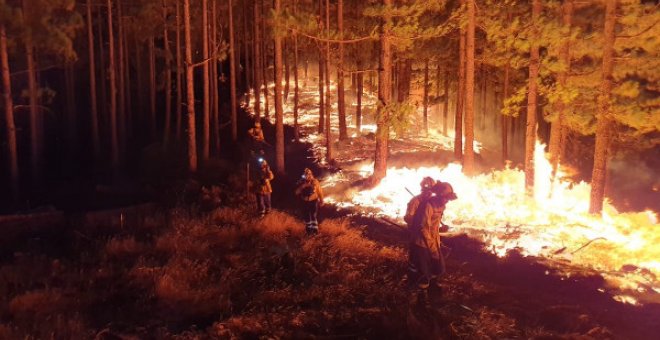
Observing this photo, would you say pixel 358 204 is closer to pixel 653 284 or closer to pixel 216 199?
pixel 216 199

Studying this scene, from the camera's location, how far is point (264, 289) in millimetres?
8383

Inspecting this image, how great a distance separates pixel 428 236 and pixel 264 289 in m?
2.88

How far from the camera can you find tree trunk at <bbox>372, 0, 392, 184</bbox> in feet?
57.0

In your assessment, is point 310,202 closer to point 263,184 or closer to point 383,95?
Result: point 263,184

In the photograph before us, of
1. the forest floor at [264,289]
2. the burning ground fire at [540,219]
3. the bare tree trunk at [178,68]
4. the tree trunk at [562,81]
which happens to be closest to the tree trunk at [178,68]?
the bare tree trunk at [178,68]

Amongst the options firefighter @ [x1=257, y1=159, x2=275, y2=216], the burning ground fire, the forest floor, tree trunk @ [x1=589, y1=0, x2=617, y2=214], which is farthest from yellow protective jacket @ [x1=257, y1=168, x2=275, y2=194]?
tree trunk @ [x1=589, y1=0, x2=617, y2=214]

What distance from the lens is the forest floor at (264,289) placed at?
281 inches

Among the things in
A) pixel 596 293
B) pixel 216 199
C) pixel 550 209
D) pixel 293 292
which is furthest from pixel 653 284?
pixel 216 199

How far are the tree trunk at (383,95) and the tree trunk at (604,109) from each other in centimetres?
679

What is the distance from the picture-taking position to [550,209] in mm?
16656

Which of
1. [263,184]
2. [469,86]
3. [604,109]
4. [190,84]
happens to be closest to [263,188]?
[263,184]

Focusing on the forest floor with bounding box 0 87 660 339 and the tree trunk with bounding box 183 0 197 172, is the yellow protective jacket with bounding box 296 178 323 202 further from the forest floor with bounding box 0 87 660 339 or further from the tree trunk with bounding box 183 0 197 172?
the tree trunk with bounding box 183 0 197 172

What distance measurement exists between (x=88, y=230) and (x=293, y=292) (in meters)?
6.11

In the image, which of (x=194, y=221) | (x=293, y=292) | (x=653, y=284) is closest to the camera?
(x=293, y=292)
